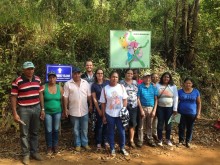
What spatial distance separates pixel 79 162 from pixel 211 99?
7.16 metres

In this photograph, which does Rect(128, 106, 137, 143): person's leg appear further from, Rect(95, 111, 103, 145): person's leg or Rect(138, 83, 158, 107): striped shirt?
Rect(95, 111, 103, 145): person's leg

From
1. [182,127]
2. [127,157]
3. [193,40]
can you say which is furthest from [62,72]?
[193,40]

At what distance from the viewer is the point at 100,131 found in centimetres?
638

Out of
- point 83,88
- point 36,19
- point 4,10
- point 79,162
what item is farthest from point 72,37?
point 79,162

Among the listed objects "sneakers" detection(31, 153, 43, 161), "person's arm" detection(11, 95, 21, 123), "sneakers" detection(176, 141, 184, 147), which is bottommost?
"sneakers" detection(176, 141, 184, 147)

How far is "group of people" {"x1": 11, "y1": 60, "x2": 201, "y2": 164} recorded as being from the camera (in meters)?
5.52

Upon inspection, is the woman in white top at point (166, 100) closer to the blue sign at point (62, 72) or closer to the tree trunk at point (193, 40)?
the blue sign at point (62, 72)

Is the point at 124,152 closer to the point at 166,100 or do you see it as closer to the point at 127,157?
the point at 127,157

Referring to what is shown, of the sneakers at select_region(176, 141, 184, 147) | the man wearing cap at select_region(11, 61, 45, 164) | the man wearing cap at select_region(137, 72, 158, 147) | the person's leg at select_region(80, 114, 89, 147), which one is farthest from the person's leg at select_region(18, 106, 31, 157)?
the sneakers at select_region(176, 141, 184, 147)

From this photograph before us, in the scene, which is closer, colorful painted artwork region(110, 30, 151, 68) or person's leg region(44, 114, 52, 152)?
person's leg region(44, 114, 52, 152)

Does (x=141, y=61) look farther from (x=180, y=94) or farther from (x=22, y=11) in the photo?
(x=22, y=11)

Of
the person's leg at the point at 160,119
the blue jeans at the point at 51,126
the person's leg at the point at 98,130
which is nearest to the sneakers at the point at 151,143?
the person's leg at the point at 160,119

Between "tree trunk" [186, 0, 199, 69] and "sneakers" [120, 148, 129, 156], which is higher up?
"tree trunk" [186, 0, 199, 69]

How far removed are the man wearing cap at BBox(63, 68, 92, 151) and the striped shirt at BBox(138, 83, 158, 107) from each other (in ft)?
3.87
